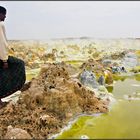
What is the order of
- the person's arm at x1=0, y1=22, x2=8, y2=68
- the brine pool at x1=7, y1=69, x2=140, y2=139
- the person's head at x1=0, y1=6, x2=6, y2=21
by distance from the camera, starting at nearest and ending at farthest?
1. the brine pool at x1=7, y1=69, x2=140, y2=139
2. the person's arm at x1=0, y1=22, x2=8, y2=68
3. the person's head at x1=0, y1=6, x2=6, y2=21

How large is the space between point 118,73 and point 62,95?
1803 centimetres

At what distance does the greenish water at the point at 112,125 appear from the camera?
13.0 meters

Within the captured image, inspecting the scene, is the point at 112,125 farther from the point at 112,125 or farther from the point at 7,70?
the point at 7,70

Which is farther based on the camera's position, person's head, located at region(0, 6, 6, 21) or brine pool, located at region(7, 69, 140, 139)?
person's head, located at region(0, 6, 6, 21)

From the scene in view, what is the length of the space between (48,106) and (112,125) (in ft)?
9.26

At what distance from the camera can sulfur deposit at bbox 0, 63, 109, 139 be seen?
13469 mm

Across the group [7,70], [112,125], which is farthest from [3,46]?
[112,125]

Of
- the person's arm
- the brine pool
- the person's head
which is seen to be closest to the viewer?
the brine pool

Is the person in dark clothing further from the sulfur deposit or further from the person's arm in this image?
the sulfur deposit

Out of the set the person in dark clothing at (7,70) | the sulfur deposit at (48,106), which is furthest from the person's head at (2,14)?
the sulfur deposit at (48,106)

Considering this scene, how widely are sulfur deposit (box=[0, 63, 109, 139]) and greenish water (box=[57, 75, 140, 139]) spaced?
1.82ft

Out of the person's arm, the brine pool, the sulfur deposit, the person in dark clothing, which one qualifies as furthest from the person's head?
the brine pool

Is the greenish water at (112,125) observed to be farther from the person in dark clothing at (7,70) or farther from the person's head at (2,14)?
the person's head at (2,14)

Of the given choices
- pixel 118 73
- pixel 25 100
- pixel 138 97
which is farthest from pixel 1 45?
pixel 118 73
